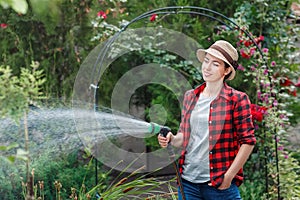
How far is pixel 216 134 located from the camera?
8.68 ft

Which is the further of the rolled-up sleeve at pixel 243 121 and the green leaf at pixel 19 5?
the rolled-up sleeve at pixel 243 121

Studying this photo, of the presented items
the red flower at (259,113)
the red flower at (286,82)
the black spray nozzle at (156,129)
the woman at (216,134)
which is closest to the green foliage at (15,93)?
the black spray nozzle at (156,129)

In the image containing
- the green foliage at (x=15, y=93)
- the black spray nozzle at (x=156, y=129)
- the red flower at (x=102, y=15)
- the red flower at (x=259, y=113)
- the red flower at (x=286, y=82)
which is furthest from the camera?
the red flower at (x=102, y=15)

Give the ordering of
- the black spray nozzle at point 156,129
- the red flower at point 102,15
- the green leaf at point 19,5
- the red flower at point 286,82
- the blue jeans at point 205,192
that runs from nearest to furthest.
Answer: the green leaf at point 19,5, the black spray nozzle at point 156,129, the blue jeans at point 205,192, the red flower at point 286,82, the red flower at point 102,15

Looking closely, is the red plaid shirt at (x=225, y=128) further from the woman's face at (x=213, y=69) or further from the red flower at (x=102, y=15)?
the red flower at (x=102, y=15)

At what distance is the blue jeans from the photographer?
8.86ft

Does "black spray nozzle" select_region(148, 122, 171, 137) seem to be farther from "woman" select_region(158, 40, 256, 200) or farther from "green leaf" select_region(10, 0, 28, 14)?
"green leaf" select_region(10, 0, 28, 14)

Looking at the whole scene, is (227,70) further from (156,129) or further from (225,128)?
(156,129)

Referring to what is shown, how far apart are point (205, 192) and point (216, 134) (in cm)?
32

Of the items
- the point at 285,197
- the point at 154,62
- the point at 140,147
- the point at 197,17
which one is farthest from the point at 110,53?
the point at 285,197

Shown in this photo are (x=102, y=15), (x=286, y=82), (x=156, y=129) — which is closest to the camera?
(x=156, y=129)

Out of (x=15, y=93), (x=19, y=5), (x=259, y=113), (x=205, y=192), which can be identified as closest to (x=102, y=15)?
(x=259, y=113)

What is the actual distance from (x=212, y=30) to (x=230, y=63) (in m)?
1.95

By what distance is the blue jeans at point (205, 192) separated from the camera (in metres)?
2.70
